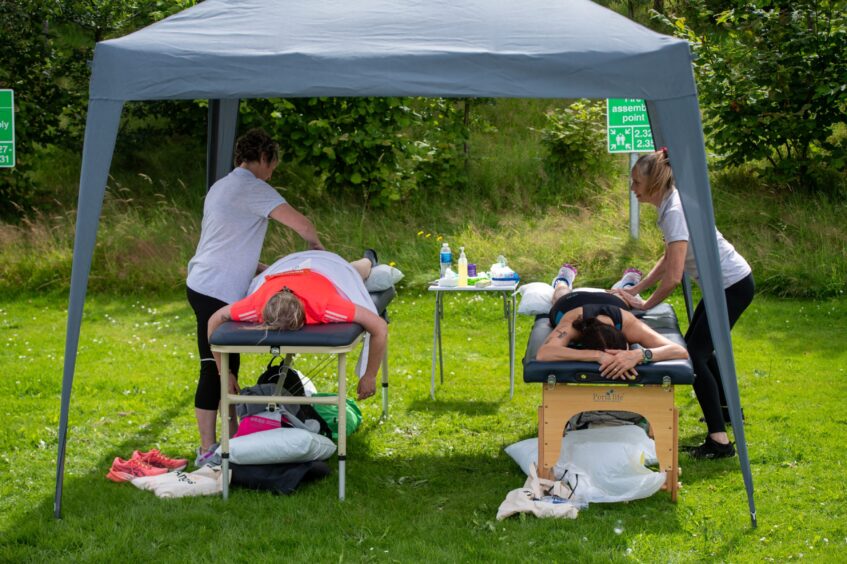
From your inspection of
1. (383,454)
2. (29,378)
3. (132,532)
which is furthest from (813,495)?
(29,378)

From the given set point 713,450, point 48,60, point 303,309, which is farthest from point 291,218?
point 48,60

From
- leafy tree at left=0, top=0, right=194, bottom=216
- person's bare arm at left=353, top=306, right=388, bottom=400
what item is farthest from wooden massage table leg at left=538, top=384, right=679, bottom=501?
leafy tree at left=0, top=0, right=194, bottom=216

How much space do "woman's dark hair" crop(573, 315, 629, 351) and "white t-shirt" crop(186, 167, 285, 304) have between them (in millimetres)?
1416

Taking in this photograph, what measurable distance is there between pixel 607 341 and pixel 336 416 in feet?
4.86

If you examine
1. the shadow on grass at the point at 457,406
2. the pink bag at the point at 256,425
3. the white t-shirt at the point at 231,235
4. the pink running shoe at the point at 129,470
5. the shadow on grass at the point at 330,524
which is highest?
the white t-shirt at the point at 231,235

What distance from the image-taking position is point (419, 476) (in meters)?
4.44

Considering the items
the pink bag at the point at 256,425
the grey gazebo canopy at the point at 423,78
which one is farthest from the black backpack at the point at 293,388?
the grey gazebo canopy at the point at 423,78

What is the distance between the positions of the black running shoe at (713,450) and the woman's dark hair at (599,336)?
82 centimetres

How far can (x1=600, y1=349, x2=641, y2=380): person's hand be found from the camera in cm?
388

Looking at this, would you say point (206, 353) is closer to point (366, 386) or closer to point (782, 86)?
point (366, 386)

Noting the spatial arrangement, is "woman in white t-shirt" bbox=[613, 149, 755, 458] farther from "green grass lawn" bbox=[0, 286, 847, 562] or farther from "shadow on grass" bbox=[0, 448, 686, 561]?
"shadow on grass" bbox=[0, 448, 686, 561]

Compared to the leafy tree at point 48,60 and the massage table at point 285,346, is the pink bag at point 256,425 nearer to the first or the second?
the massage table at point 285,346

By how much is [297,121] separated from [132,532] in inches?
258

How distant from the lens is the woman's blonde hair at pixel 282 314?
3963 mm
